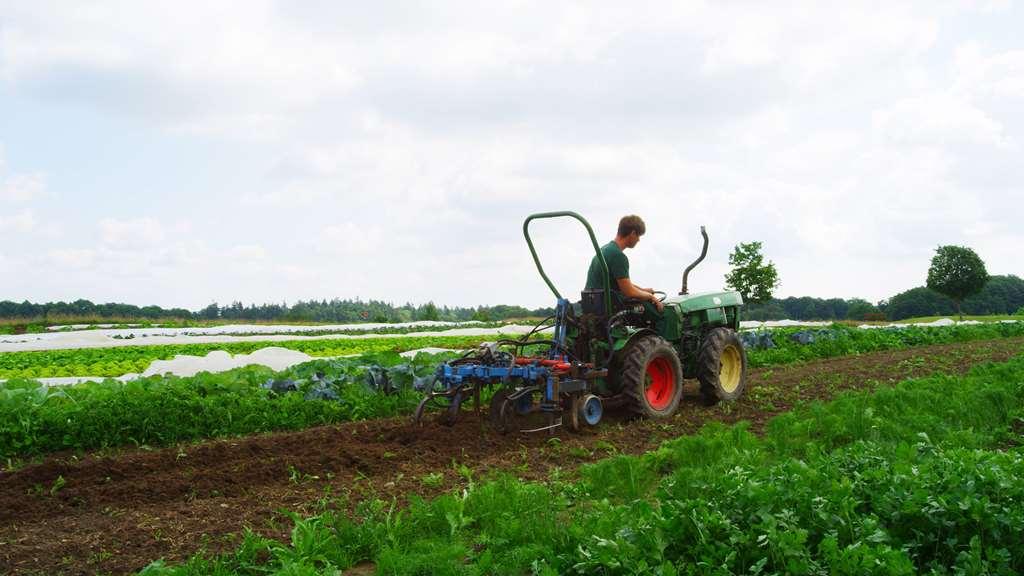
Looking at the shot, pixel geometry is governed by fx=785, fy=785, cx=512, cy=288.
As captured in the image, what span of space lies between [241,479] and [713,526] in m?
3.83

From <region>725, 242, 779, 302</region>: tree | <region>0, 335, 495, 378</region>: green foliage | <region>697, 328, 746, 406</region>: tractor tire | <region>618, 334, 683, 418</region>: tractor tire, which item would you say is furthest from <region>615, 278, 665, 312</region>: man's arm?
<region>725, 242, 779, 302</region>: tree

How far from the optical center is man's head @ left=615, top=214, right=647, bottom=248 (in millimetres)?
8203

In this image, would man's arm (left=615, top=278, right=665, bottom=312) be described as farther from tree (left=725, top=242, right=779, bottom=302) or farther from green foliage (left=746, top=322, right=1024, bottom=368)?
tree (left=725, top=242, right=779, bottom=302)

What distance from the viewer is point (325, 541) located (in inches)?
171

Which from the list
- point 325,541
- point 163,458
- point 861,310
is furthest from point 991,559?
point 861,310

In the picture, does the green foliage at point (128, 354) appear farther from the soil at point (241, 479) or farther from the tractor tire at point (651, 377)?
the soil at point (241, 479)

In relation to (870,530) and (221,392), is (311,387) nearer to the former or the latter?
(221,392)

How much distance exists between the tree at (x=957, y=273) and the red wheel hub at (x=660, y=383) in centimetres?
4639

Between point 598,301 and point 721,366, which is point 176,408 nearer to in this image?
point 598,301

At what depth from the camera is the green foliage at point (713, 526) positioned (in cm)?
365

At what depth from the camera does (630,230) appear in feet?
26.9

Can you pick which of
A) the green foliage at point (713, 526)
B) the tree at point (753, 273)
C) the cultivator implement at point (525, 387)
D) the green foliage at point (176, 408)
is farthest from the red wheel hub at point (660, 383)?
the tree at point (753, 273)

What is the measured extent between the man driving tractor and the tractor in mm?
135

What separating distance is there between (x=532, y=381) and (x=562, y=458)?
3.00 feet
